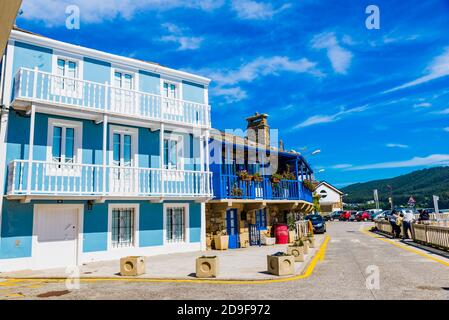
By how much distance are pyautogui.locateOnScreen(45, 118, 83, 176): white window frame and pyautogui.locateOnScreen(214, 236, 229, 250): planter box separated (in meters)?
7.30

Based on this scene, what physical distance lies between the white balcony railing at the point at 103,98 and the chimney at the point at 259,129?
9612 mm

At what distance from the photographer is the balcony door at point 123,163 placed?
14.2 meters

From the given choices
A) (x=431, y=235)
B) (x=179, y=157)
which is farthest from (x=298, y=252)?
(x=179, y=157)

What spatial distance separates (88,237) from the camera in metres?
13.5

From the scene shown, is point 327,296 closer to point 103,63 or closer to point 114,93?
point 114,93

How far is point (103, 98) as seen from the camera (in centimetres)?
1434

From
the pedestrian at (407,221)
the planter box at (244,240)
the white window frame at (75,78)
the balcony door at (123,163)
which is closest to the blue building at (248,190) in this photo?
the planter box at (244,240)

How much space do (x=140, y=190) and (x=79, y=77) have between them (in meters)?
5.13

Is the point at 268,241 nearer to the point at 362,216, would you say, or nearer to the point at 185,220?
the point at 185,220

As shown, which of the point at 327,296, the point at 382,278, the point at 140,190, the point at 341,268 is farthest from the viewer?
the point at 140,190

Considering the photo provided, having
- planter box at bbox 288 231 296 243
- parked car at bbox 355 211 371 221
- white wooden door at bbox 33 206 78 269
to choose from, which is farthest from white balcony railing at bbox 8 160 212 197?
parked car at bbox 355 211 371 221

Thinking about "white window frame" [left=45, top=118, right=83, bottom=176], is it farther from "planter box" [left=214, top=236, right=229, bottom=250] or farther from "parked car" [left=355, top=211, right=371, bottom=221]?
"parked car" [left=355, top=211, right=371, bottom=221]

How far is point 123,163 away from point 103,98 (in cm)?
277
